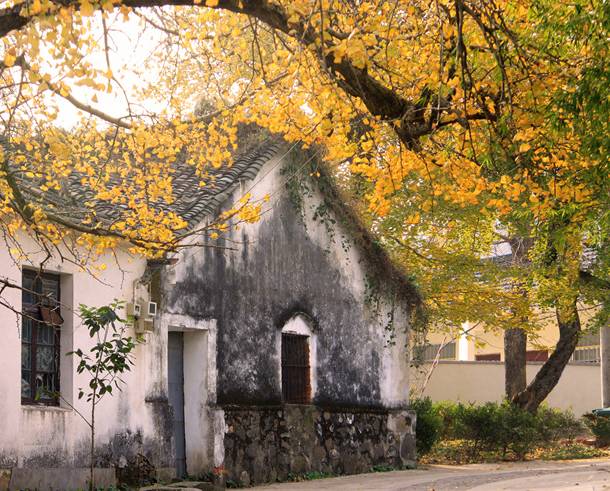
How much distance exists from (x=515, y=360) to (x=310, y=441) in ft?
34.1

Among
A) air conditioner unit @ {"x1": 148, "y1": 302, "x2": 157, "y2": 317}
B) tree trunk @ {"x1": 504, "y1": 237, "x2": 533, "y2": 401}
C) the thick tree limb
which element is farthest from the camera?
tree trunk @ {"x1": 504, "y1": 237, "x2": 533, "y2": 401}

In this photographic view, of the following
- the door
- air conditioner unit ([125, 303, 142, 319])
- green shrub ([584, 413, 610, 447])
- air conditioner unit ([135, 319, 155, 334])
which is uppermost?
air conditioner unit ([125, 303, 142, 319])

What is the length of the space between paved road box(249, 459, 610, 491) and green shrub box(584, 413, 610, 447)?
533 cm

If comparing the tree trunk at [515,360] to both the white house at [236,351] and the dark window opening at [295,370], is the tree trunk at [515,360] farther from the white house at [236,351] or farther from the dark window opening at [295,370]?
the dark window opening at [295,370]

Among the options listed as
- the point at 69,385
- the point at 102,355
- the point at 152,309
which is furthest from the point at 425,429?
the point at 69,385

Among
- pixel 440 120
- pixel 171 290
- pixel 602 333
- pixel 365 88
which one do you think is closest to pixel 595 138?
pixel 440 120

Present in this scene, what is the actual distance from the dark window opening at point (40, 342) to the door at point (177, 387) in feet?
8.26

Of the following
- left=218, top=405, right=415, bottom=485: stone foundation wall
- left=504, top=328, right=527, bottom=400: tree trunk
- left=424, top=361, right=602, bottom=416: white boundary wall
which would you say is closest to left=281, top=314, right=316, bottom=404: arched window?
left=218, top=405, right=415, bottom=485: stone foundation wall

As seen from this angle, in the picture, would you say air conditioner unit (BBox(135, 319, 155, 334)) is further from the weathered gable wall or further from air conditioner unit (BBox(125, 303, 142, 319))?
the weathered gable wall

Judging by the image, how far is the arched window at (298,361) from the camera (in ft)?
62.7

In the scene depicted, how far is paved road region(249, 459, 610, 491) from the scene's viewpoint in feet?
49.8

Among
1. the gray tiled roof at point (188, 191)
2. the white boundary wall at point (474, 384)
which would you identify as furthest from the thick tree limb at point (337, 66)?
the white boundary wall at point (474, 384)

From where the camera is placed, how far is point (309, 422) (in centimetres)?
1905

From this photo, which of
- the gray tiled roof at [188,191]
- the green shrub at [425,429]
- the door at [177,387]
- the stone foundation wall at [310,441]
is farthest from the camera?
the green shrub at [425,429]
